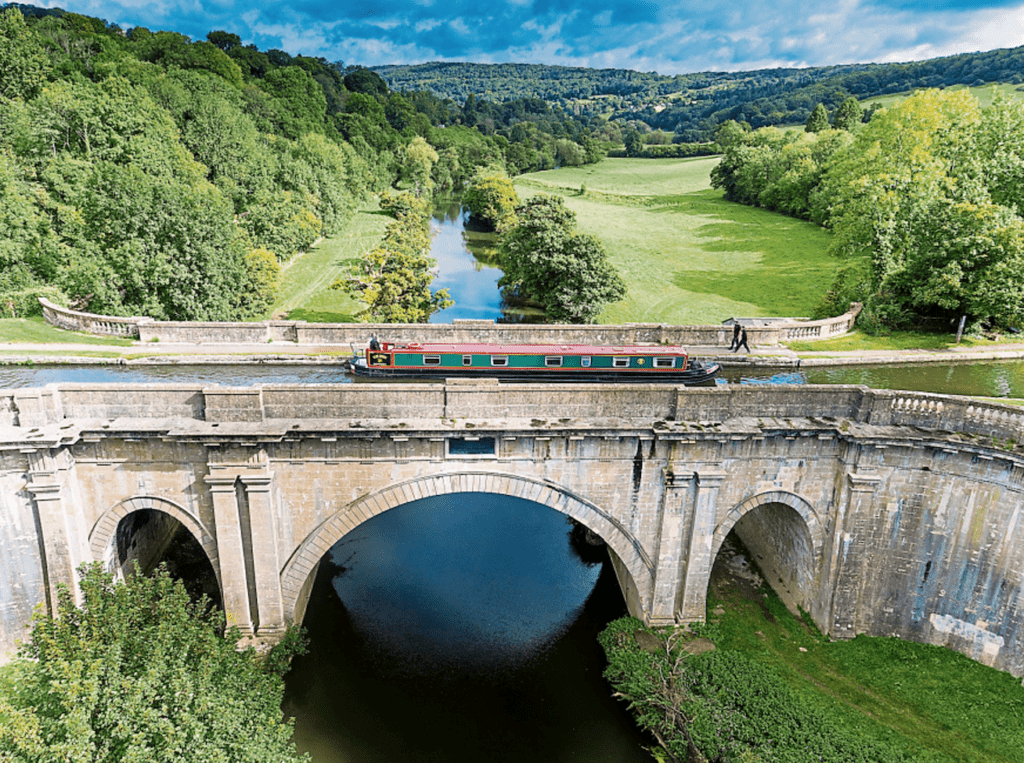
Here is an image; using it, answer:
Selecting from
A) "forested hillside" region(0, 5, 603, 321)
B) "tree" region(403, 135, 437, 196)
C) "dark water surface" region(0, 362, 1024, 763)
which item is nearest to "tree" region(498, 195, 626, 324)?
"dark water surface" region(0, 362, 1024, 763)

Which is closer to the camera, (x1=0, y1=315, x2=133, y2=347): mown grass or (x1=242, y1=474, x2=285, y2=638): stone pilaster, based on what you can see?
(x1=242, y1=474, x2=285, y2=638): stone pilaster

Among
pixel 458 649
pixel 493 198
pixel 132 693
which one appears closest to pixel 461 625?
pixel 458 649

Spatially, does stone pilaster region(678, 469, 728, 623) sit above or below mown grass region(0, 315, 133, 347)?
below

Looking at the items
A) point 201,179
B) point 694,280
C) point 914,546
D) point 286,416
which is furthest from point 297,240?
point 914,546

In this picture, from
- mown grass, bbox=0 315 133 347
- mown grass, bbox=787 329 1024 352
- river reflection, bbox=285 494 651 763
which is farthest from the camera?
mown grass, bbox=787 329 1024 352

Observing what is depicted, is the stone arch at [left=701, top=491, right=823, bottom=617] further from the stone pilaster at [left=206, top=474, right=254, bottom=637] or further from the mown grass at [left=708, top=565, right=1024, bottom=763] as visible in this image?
the stone pilaster at [left=206, top=474, right=254, bottom=637]

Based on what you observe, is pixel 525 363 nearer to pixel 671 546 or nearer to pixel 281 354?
pixel 671 546

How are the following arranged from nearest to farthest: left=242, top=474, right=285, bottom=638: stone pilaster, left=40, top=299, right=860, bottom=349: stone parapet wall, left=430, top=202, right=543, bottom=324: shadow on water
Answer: left=242, top=474, right=285, bottom=638: stone pilaster → left=40, top=299, right=860, bottom=349: stone parapet wall → left=430, top=202, right=543, bottom=324: shadow on water
